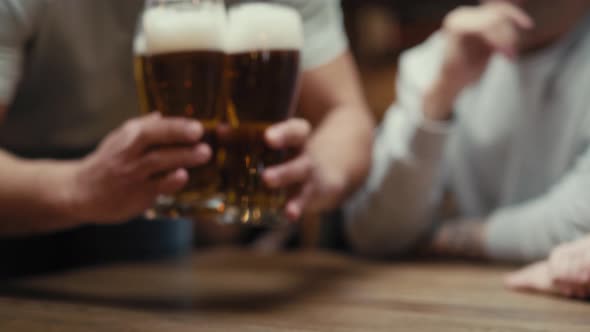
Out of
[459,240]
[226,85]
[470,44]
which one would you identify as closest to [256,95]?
[226,85]

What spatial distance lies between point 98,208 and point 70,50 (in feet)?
1.38

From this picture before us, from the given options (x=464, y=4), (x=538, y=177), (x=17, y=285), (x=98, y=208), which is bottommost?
(x=17, y=285)

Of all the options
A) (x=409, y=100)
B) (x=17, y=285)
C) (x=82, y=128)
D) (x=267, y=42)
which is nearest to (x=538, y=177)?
(x=409, y=100)

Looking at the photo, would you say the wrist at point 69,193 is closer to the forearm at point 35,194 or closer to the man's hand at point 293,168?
the forearm at point 35,194

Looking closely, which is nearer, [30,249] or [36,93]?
[36,93]

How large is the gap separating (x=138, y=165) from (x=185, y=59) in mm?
158

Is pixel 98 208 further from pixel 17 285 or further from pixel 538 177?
pixel 538 177

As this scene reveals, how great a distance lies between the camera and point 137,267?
4.55 ft

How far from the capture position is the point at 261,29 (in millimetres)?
890

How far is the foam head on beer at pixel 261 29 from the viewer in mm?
888

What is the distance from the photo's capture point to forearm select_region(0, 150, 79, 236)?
0.94 metres

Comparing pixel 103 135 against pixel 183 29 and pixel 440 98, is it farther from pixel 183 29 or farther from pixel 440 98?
pixel 440 98

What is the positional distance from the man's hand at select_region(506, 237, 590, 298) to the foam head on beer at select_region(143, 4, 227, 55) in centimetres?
64

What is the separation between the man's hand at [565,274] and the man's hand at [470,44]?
0.58 m
